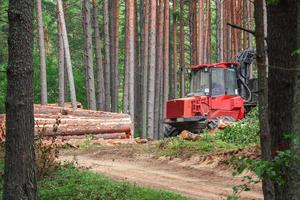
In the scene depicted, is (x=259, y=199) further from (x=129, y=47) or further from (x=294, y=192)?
(x=129, y=47)

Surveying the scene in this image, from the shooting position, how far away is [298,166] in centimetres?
400

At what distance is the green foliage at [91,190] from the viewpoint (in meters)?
8.55

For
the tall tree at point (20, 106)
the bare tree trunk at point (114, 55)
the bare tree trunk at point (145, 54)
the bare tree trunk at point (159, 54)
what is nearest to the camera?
the tall tree at point (20, 106)

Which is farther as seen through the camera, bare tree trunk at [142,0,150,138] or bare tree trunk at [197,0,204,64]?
bare tree trunk at [197,0,204,64]

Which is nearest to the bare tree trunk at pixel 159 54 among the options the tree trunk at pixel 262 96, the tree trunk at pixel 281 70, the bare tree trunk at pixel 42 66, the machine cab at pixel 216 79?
the bare tree trunk at pixel 42 66

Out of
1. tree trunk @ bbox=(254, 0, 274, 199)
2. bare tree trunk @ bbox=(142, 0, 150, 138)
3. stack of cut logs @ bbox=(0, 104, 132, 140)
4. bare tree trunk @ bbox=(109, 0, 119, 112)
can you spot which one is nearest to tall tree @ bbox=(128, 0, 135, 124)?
bare tree trunk @ bbox=(142, 0, 150, 138)

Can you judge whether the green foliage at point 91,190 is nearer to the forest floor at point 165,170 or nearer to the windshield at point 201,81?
the forest floor at point 165,170

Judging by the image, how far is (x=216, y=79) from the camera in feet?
65.3

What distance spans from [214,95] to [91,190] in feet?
38.4

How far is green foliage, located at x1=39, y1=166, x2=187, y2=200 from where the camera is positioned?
28.0 feet

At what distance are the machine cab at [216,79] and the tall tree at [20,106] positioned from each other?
43.2 feet

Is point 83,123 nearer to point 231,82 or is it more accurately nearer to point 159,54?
point 231,82

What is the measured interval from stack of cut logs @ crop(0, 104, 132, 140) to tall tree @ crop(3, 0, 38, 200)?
10345 mm

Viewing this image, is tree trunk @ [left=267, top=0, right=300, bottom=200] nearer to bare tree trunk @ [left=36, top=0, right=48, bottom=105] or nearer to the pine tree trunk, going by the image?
the pine tree trunk
